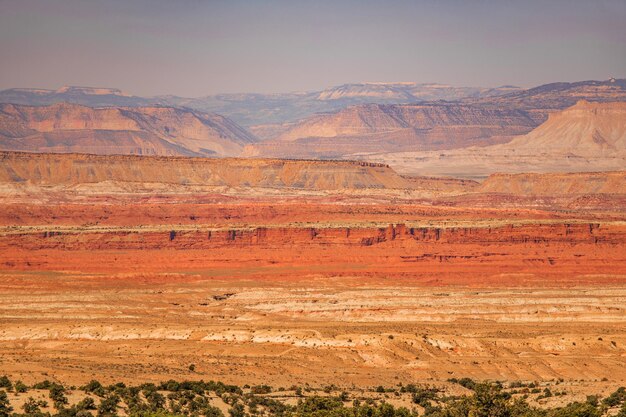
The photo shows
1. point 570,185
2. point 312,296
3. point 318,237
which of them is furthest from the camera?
point 570,185

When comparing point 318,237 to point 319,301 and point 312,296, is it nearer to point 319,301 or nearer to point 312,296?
point 312,296

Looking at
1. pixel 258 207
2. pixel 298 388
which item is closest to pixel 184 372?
pixel 298 388

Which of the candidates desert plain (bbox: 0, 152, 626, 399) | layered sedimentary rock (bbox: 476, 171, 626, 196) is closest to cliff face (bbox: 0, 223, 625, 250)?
desert plain (bbox: 0, 152, 626, 399)

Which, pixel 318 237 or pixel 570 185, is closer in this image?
pixel 318 237

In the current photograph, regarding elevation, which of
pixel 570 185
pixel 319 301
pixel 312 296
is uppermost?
pixel 319 301

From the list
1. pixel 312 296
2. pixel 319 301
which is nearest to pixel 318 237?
pixel 312 296

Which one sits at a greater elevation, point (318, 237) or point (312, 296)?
point (318, 237)

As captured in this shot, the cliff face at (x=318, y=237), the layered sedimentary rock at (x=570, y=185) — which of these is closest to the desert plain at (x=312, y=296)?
the cliff face at (x=318, y=237)

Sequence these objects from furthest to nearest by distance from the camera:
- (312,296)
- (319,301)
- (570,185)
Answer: (570,185) < (312,296) < (319,301)

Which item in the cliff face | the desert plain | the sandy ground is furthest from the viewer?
the cliff face

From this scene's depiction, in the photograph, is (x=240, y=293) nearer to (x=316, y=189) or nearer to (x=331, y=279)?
(x=331, y=279)

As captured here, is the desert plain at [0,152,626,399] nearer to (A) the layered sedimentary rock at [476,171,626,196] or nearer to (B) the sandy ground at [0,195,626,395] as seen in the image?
(B) the sandy ground at [0,195,626,395]
